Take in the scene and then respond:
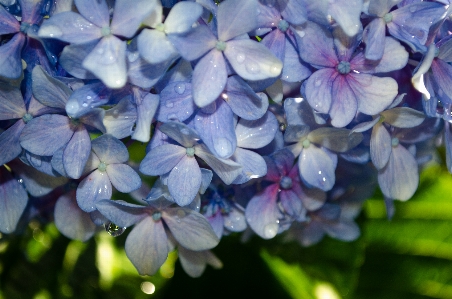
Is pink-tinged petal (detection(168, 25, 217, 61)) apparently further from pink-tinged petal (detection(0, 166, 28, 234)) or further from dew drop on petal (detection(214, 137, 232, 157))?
pink-tinged petal (detection(0, 166, 28, 234))

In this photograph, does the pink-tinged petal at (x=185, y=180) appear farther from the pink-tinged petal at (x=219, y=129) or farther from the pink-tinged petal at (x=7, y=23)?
the pink-tinged petal at (x=7, y=23)

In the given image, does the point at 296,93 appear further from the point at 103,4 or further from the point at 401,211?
the point at 401,211

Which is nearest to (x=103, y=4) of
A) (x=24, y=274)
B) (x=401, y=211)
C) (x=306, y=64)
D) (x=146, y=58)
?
(x=146, y=58)

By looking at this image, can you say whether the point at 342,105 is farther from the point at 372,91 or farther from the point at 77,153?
the point at 77,153

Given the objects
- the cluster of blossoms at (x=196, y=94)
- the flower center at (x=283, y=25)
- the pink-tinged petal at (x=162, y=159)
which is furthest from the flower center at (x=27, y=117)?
the flower center at (x=283, y=25)

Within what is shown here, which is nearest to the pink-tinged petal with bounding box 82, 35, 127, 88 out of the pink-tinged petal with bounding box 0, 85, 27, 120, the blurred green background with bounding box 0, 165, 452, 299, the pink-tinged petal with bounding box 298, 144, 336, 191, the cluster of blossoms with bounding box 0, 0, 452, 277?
the cluster of blossoms with bounding box 0, 0, 452, 277

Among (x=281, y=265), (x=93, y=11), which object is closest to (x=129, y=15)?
(x=93, y=11)
